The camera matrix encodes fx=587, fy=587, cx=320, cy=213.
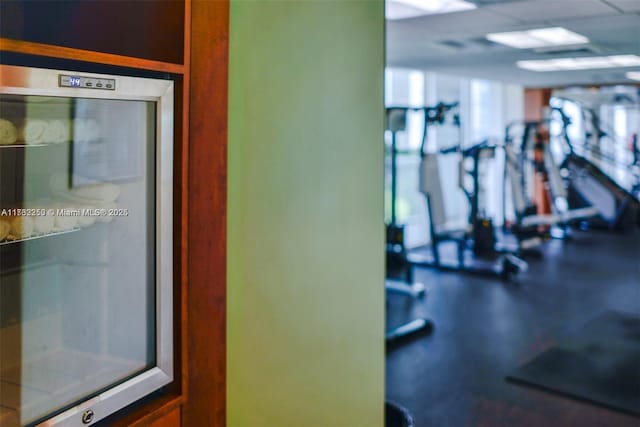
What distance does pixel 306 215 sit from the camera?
6.19ft

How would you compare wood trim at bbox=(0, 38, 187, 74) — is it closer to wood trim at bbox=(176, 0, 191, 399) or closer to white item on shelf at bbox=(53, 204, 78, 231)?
wood trim at bbox=(176, 0, 191, 399)

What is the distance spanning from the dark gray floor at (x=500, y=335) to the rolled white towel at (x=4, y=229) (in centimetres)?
214

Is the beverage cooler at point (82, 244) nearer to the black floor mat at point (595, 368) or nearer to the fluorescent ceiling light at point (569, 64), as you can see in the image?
the black floor mat at point (595, 368)

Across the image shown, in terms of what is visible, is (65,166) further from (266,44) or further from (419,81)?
(419,81)

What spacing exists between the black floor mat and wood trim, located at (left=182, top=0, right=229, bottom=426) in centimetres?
224

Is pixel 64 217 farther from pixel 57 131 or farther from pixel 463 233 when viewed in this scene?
pixel 463 233

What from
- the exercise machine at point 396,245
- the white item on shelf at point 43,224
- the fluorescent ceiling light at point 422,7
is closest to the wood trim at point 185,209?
the white item on shelf at point 43,224

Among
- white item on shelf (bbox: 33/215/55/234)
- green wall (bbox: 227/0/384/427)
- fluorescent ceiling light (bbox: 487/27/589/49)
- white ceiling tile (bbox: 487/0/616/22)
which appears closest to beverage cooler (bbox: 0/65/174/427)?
white item on shelf (bbox: 33/215/55/234)

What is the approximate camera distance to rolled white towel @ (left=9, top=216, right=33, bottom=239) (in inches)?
44.3

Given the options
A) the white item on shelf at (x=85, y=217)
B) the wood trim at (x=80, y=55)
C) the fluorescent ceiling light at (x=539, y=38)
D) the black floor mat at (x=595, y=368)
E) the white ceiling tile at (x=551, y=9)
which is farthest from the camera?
the fluorescent ceiling light at (x=539, y=38)

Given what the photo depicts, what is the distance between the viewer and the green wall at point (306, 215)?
1655 mm

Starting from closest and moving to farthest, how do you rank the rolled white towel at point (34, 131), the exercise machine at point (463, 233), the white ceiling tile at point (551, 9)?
1. the rolled white towel at point (34, 131)
2. the white ceiling tile at point (551, 9)
3. the exercise machine at point (463, 233)

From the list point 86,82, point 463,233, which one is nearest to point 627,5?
point 86,82

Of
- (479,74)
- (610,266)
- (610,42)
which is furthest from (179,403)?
(479,74)
